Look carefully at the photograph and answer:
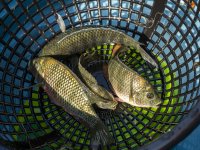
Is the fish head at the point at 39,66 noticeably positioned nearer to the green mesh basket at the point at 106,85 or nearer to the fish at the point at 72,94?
the fish at the point at 72,94

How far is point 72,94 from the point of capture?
1.68 m

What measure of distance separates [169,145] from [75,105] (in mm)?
655

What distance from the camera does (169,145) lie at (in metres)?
1.17

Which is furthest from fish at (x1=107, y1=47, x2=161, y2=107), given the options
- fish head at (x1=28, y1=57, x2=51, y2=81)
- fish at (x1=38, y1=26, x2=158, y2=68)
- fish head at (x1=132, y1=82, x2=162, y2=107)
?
fish head at (x1=28, y1=57, x2=51, y2=81)

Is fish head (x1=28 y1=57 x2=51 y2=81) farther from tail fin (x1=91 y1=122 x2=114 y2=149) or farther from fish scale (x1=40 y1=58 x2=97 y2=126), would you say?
tail fin (x1=91 y1=122 x2=114 y2=149)

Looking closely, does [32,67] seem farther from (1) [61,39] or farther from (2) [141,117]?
(2) [141,117]

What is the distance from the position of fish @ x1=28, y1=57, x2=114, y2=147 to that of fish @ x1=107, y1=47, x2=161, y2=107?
0.20 m

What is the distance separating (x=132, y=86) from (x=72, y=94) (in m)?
0.33

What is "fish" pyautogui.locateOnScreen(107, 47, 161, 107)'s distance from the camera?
1.74 m

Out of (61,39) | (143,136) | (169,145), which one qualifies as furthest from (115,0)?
(169,145)

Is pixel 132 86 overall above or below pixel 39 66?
above

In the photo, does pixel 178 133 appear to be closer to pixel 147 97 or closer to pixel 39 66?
pixel 147 97

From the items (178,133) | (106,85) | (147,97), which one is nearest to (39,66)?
(106,85)

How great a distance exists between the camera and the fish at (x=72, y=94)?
65.1 inches
